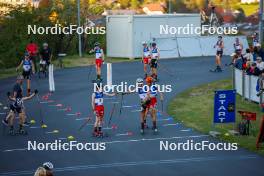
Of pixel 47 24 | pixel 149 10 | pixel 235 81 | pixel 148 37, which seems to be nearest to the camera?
pixel 235 81

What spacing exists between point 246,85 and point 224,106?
6438 mm

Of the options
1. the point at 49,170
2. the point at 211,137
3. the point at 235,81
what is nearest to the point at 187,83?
the point at 235,81

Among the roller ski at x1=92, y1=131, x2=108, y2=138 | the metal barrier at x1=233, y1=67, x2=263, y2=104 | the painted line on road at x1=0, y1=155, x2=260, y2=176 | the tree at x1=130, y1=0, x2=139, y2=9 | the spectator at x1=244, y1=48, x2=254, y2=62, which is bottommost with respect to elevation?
the painted line on road at x1=0, y1=155, x2=260, y2=176

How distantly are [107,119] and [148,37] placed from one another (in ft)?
62.2

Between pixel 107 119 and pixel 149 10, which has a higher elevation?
pixel 149 10

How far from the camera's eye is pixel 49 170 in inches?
466

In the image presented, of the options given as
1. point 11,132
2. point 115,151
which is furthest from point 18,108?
point 115,151

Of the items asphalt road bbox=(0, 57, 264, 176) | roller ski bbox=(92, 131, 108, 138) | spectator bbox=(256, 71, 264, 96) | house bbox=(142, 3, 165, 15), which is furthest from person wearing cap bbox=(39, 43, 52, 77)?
house bbox=(142, 3, 165, 15)

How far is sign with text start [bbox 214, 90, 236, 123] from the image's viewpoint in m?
20.1

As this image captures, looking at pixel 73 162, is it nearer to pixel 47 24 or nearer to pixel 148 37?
pixel 148 37

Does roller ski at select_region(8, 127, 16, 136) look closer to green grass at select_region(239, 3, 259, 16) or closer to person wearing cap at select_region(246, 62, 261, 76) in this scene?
person wearing cap at select_region(246, 62, 261, 76)

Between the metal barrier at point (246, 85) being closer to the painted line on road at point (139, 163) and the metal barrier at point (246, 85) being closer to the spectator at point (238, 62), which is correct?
the spectator at point (238, 62)

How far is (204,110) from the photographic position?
80.6 feet

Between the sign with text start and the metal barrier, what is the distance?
186 inches
